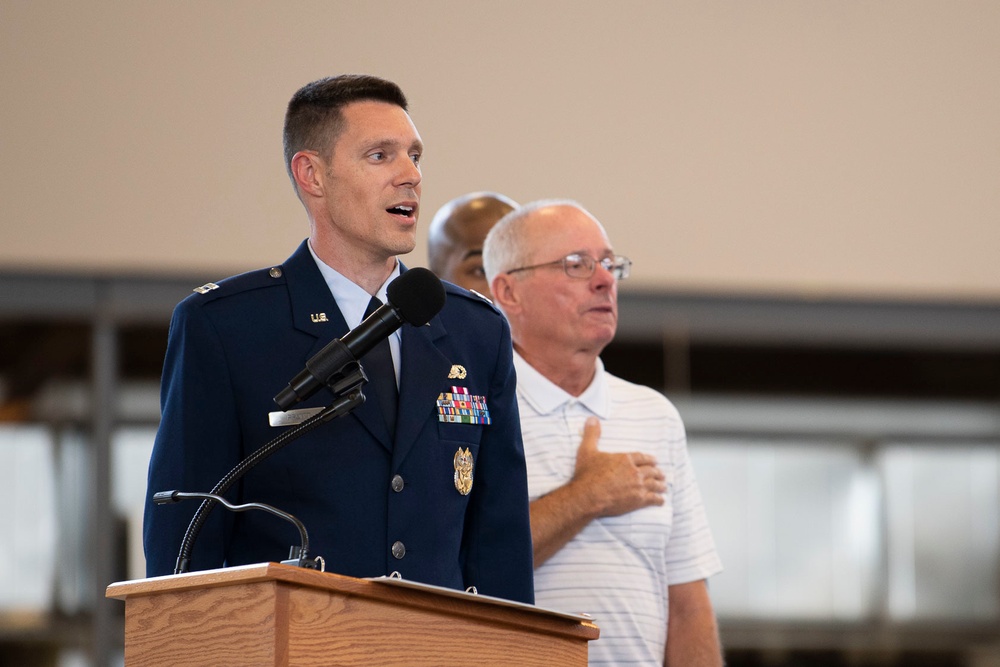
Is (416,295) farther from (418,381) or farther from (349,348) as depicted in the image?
(418,381)

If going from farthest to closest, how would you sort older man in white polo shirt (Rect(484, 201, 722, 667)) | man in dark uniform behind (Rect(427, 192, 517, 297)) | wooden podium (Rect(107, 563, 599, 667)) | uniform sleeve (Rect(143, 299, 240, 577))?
man in dark uniform behind (Rect(427, 192, 517, 297)) < older man in white polo shirt (Rect(484, 201, 722, 667)) < uniform sleeve (Rect(143, 299, 240, 577)) < wooden podium (Rect(107, 563, 599, 667))

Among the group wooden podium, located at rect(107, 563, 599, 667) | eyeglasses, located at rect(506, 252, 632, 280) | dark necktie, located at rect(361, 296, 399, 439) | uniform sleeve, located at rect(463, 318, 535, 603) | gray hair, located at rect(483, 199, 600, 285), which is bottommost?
wooden podium, located at rect(107, 563, 599, 667)

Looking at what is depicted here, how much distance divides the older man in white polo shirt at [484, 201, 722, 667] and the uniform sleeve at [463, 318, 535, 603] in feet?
1.30

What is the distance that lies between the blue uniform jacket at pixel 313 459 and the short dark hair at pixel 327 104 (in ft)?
0.56

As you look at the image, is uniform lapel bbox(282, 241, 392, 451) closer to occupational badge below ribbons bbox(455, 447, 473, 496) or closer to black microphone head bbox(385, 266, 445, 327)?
occupational badge below ribbons bbox(455, 447, 473, 496)

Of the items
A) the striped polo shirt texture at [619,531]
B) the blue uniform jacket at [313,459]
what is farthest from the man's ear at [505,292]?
→ the blue uniform jacket at [313,459]

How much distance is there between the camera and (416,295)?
1666 mm

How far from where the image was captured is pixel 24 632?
14.6 ft

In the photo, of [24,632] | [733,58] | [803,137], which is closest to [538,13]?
[733,58]

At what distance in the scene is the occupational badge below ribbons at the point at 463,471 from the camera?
1.98 m

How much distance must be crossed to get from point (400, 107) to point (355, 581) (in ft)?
2.90

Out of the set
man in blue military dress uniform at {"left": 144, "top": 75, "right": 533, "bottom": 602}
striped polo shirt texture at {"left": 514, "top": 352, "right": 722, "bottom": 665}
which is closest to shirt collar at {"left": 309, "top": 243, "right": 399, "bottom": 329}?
man in blue military dress uniform at {"left": 144, "top": 75, "right": 533, "bottom": 602}

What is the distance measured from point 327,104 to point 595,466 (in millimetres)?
895

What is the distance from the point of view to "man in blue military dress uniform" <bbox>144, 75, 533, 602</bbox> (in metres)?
1.85
